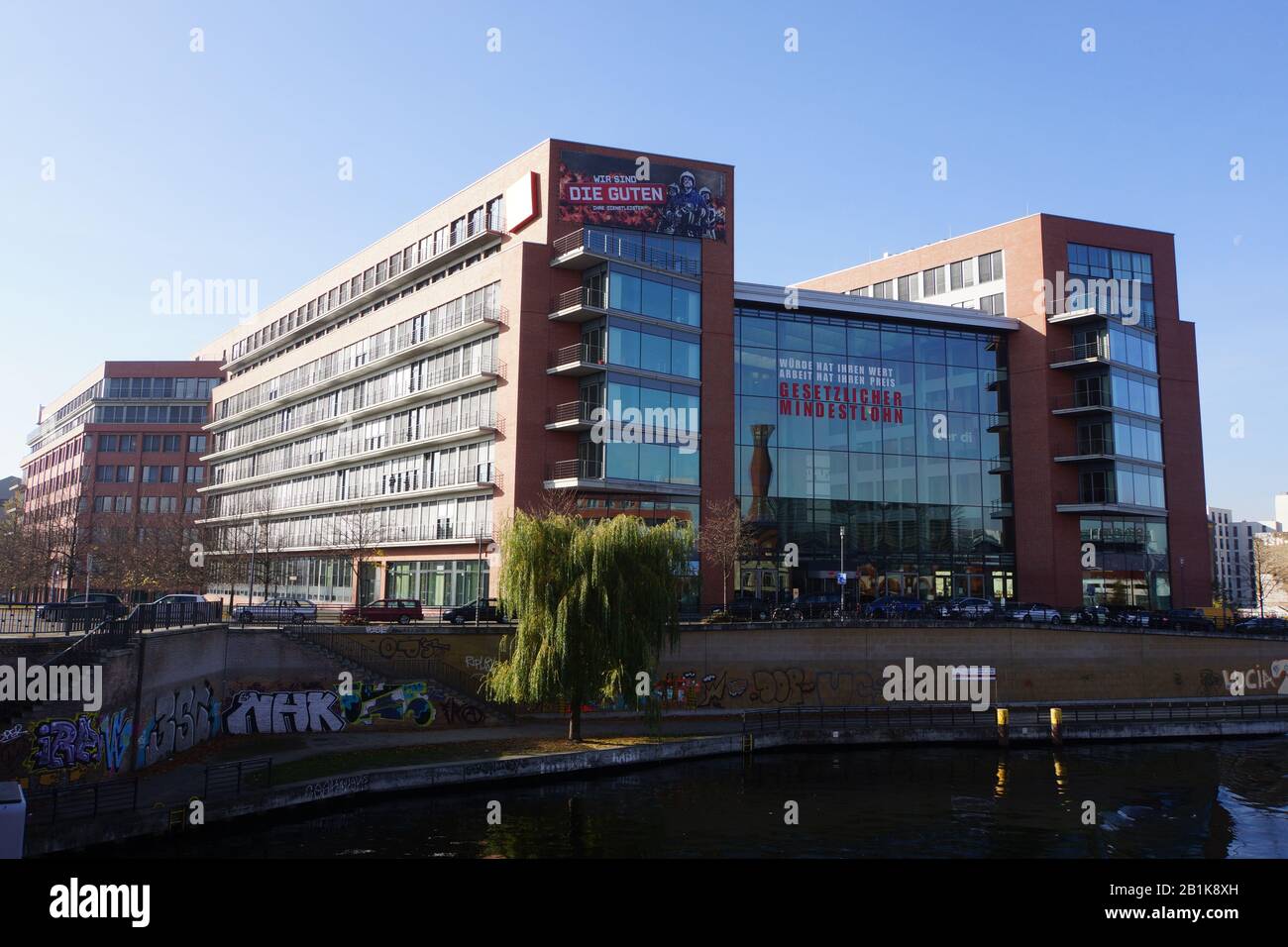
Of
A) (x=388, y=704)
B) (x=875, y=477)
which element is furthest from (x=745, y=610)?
(x=388, y=704)

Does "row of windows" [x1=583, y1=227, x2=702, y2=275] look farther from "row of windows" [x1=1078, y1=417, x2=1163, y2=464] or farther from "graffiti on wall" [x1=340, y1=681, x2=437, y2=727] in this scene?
"row of windows" [x1=1078, y1=417, x2=1163, y2=464]

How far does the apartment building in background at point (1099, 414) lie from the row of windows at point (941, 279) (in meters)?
0.26

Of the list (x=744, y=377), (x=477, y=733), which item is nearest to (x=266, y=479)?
(x=744, y=377)

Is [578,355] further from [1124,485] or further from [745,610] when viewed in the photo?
[1124,485]

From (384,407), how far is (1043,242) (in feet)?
151

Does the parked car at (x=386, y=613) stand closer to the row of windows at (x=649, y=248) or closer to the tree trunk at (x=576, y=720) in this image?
the tree trunk at (x=576, y=720)

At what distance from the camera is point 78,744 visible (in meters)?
23.3

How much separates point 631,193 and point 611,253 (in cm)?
381

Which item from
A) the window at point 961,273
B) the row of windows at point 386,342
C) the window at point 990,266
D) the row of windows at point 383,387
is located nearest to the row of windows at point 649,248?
the row of windows at point 386,342

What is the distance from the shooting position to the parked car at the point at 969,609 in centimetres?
5000

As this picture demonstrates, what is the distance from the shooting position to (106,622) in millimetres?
25219

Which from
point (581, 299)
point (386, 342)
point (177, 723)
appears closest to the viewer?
point (177, 723)
